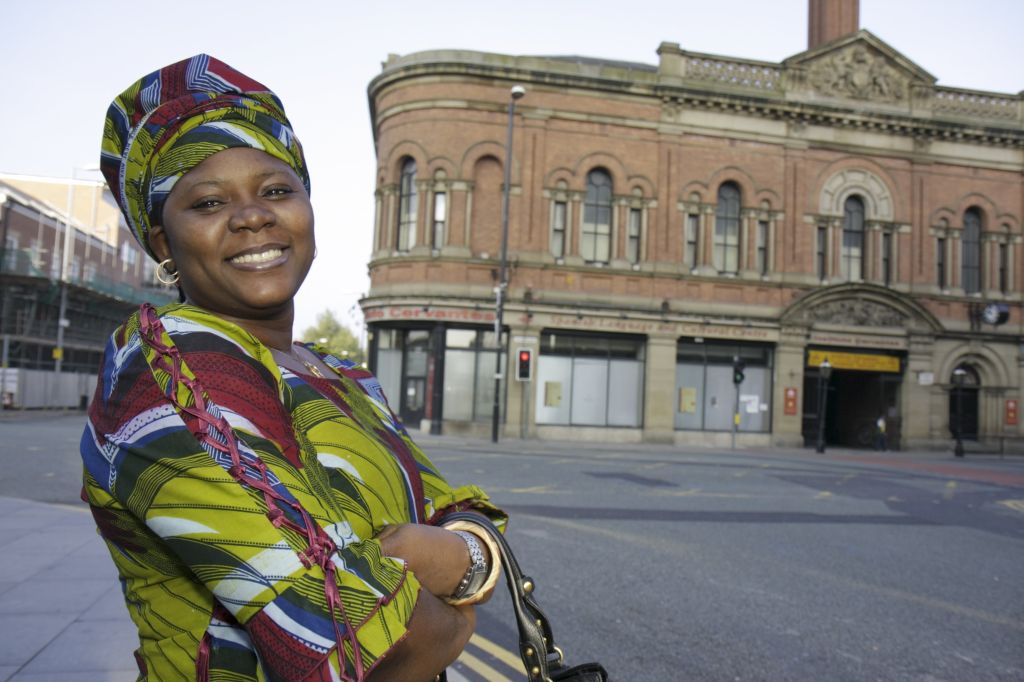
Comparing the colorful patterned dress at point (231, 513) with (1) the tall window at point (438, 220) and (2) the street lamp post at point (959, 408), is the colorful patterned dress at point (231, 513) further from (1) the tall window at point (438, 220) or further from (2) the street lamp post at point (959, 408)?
(2) the street lamp post at point (959, 408)

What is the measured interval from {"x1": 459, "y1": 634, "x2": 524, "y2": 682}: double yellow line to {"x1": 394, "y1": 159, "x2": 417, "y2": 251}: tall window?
2334 cm


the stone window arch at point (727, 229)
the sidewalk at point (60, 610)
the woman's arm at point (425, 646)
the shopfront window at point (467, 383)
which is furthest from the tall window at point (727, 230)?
the woman's arm at point (425, 646)

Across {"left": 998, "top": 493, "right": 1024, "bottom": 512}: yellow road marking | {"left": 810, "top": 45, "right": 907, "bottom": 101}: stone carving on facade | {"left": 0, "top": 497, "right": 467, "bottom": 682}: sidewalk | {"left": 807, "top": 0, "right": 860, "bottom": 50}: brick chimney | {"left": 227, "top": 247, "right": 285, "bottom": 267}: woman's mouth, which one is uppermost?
{"left": 807, "top": 0, "right": 860, "bottom": 50}: brick chimney

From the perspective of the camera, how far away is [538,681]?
1.42 meters

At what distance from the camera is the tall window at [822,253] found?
95.3ft

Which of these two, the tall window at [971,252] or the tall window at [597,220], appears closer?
the tall window at [597,220]

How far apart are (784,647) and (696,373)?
23564 millimetres

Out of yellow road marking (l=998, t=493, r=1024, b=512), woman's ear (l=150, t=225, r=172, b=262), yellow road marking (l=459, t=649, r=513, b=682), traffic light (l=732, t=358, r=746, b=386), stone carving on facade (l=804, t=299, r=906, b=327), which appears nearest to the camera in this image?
woman's ear (l=150, t=225, r=172, b=262)

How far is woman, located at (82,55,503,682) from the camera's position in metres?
1.08

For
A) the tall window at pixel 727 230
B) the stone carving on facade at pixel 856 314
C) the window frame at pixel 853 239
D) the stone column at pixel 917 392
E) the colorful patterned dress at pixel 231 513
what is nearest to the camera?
the colorful patterned dress at pixel 231 513

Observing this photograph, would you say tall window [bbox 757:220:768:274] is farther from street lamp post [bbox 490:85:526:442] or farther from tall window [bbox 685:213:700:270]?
street lamp post [bbox 490:85:526:442]

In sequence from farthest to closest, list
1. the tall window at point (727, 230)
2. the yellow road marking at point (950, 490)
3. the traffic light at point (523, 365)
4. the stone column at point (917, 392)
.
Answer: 1. the stone column at point (917, 392)
2. the tall window at point (727, 230)
3. the traffic light at point (523, 365)
4. the yellow road marking at point (950, 490)

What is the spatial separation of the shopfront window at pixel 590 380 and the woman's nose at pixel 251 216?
995 inches

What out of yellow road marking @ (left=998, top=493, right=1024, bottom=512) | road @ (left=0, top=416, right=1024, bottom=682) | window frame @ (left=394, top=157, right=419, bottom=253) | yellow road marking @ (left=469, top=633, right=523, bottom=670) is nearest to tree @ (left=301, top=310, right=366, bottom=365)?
window frame @ (left=394, top=157, right=419, bottom=253)
